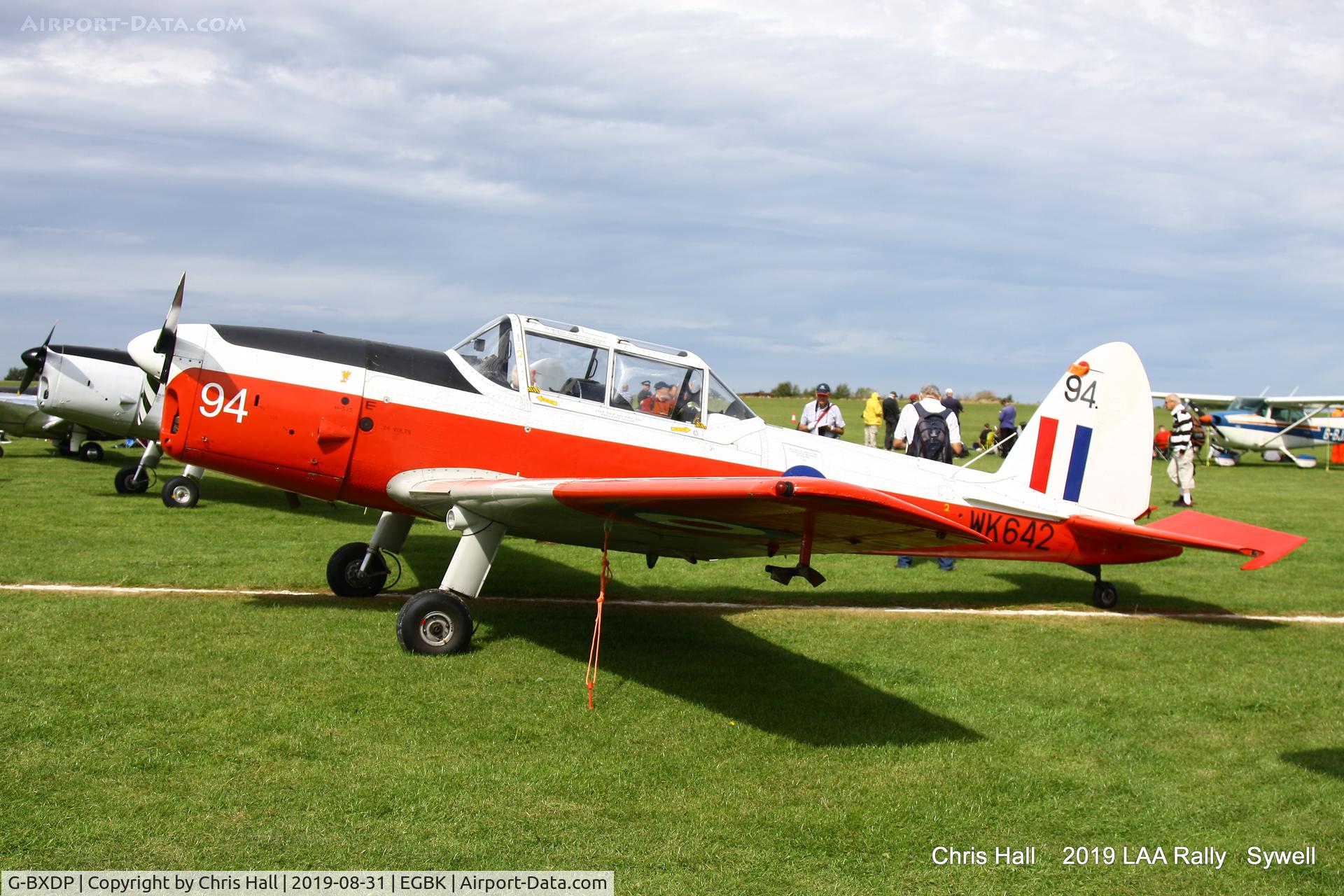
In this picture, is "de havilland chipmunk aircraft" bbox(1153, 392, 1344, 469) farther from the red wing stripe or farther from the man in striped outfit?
the red wing stripe

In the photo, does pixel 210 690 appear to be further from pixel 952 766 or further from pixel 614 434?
pixel 952 766

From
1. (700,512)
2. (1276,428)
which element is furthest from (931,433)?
(1276,428)

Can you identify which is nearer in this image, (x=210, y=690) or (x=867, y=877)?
(x=867, y=877)

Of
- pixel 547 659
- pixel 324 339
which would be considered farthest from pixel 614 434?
pixel 324 339

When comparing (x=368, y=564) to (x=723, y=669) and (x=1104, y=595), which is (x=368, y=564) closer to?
(x=723, y=669)

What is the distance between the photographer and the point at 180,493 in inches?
500

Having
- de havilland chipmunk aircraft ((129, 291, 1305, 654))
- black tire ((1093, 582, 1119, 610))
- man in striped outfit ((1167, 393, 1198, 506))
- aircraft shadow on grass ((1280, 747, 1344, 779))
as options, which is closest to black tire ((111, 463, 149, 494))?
de havilland chipmunk aircraft ((129, 291, 1305, 654))

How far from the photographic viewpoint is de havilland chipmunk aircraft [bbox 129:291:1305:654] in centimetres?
609

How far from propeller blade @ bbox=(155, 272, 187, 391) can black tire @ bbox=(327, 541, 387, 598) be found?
2.17m

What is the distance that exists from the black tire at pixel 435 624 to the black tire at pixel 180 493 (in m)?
8.10

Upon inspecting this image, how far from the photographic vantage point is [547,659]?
6.17 m

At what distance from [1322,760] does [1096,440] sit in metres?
3.96

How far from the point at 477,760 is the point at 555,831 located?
0.83m

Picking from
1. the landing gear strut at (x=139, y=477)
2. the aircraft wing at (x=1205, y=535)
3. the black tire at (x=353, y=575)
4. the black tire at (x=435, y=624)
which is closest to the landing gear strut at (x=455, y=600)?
the black tire at (x=435, y=624)
